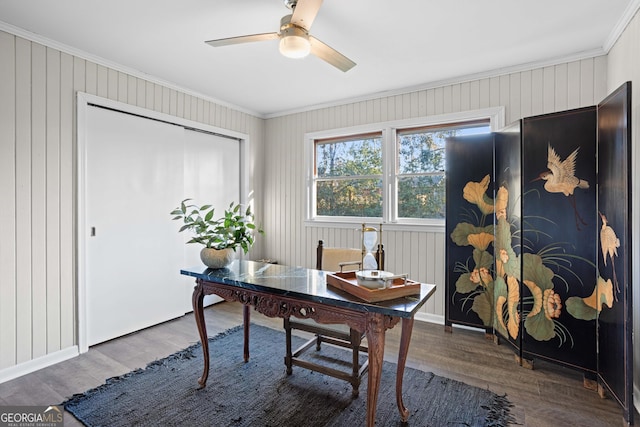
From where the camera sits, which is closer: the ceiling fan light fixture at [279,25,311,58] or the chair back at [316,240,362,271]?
the ceiling fan light fixture at [279,25,311,58]

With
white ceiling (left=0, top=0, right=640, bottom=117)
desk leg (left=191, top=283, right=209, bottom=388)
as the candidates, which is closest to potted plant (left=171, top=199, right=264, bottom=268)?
desk leg (left=191, top=283, right=209, bottom=388)

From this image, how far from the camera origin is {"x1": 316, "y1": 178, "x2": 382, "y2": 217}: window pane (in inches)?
156

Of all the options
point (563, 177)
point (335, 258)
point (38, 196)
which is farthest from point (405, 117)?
point (38, 196)

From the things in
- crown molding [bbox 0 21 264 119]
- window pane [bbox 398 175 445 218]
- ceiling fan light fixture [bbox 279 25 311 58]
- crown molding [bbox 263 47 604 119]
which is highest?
crown molding [bbox 263 47 604 119]

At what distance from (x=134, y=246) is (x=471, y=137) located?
339 centimetres

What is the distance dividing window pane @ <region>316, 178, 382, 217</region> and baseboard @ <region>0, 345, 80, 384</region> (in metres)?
2.86

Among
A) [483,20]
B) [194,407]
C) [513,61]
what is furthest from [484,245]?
[194,407]

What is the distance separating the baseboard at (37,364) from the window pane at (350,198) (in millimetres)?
2861

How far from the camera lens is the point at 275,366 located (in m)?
2.60

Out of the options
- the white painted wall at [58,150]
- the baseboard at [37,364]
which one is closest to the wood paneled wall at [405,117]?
the white painted wall at [58,150]

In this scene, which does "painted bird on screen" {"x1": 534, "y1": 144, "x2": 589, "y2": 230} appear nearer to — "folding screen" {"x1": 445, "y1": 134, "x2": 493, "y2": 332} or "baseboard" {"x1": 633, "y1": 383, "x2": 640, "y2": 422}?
"folding screen" {"x1": 445, "y1": 134, "x2": 493, "y2": 332}

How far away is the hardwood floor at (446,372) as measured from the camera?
2066 millimetres

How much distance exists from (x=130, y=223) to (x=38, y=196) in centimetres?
79

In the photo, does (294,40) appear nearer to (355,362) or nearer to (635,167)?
(355,362)
